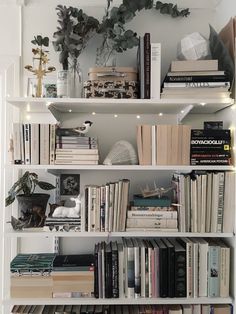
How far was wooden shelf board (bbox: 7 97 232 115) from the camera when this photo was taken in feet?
5.81

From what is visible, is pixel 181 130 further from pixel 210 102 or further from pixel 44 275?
pixel 44 275

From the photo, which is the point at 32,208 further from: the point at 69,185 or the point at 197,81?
the point at 197,81

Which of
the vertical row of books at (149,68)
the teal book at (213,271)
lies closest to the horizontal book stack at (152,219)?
the teal book at (213,271)

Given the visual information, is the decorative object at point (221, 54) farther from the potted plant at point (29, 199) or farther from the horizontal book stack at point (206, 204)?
the potted plant at point (29, 199)

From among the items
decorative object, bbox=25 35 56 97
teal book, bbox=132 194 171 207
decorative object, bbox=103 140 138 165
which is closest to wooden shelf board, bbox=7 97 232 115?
decorative object, bbox=25 35 56 97

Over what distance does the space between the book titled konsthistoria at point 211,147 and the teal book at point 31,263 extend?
907 millimetres

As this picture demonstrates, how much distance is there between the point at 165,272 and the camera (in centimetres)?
180

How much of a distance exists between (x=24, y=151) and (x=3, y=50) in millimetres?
656

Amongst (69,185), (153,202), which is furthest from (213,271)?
(69,185)

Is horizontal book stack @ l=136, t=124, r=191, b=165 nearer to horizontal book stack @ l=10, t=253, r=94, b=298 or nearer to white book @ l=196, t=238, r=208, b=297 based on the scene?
white book @ l=196, t=238, r=208, b=297

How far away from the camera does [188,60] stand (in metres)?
1.86

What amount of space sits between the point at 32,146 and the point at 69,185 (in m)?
0.38

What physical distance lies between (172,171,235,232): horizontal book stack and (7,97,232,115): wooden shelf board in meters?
0.36

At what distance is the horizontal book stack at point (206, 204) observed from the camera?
1.80m
